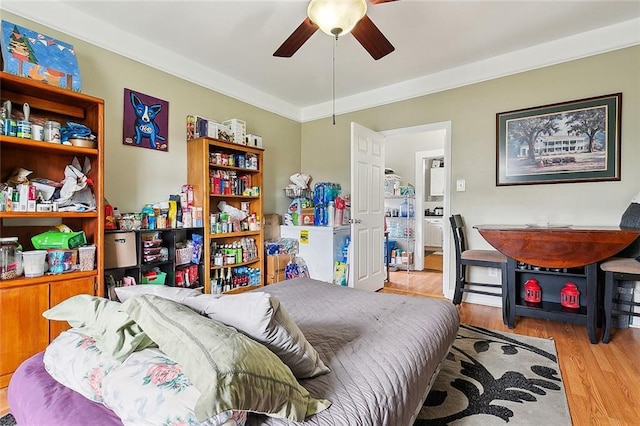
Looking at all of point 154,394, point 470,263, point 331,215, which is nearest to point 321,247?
point 331,215

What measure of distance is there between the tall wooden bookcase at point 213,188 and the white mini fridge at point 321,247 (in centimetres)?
56

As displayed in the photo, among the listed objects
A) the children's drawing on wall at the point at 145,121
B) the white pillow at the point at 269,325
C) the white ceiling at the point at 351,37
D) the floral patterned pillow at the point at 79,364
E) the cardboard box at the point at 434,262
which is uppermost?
the white ceiling at the point at 351,37

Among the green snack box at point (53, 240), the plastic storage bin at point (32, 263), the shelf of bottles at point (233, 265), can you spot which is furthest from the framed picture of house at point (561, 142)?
the plastic storage bin at point (32, 263)

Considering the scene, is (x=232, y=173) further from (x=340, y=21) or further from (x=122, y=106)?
(x=340, y=21)

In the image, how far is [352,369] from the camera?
107 centimetres

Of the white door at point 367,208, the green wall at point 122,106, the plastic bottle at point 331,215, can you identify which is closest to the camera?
the green wall at point 122,106

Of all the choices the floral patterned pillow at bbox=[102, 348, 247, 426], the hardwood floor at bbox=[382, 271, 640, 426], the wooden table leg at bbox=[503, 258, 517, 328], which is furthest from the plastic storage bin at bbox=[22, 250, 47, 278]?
the wooden table leg at bbox=[503, 258, 517, 328]

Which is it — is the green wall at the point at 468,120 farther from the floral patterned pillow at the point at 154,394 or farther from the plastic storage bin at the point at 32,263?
the floral patterned pillow at the point at 154,394

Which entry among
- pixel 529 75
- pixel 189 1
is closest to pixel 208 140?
pixel 189 1

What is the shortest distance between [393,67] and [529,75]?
53.7 inches

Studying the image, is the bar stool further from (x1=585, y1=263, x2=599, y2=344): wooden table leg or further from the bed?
the bed

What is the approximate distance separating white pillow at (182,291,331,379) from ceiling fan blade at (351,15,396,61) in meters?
1.84

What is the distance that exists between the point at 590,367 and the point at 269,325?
228 centimetres

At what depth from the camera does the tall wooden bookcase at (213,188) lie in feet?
9.90
